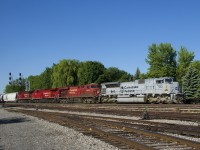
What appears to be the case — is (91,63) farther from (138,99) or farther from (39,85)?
(138,99)

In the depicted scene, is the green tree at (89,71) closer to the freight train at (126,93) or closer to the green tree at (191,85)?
the freight train at (126,93)

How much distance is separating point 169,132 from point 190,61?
64457 mm

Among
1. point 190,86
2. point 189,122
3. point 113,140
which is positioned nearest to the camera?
point 113,140

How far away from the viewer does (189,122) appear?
51.7 ft

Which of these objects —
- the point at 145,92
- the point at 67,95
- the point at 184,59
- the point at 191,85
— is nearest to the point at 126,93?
the point at 145,92

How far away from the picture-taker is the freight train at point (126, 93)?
37.0 metres

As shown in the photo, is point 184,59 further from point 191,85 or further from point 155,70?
point 191,85

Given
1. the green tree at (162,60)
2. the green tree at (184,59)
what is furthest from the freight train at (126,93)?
the green tree at (184,59)

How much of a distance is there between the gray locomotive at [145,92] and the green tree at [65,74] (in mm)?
54789

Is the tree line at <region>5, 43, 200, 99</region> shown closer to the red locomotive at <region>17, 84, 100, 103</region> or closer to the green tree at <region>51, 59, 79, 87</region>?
the green tree at <region>51, 59, 79, 87</region>

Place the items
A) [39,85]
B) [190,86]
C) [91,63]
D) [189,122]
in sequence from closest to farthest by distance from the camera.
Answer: [189,122], [190,86], [91,63], [39,85]

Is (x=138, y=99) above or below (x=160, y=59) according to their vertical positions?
below

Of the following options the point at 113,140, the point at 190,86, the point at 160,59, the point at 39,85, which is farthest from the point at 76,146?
the point at 39,85

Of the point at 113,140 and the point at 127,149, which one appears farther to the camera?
the point at 113,140
